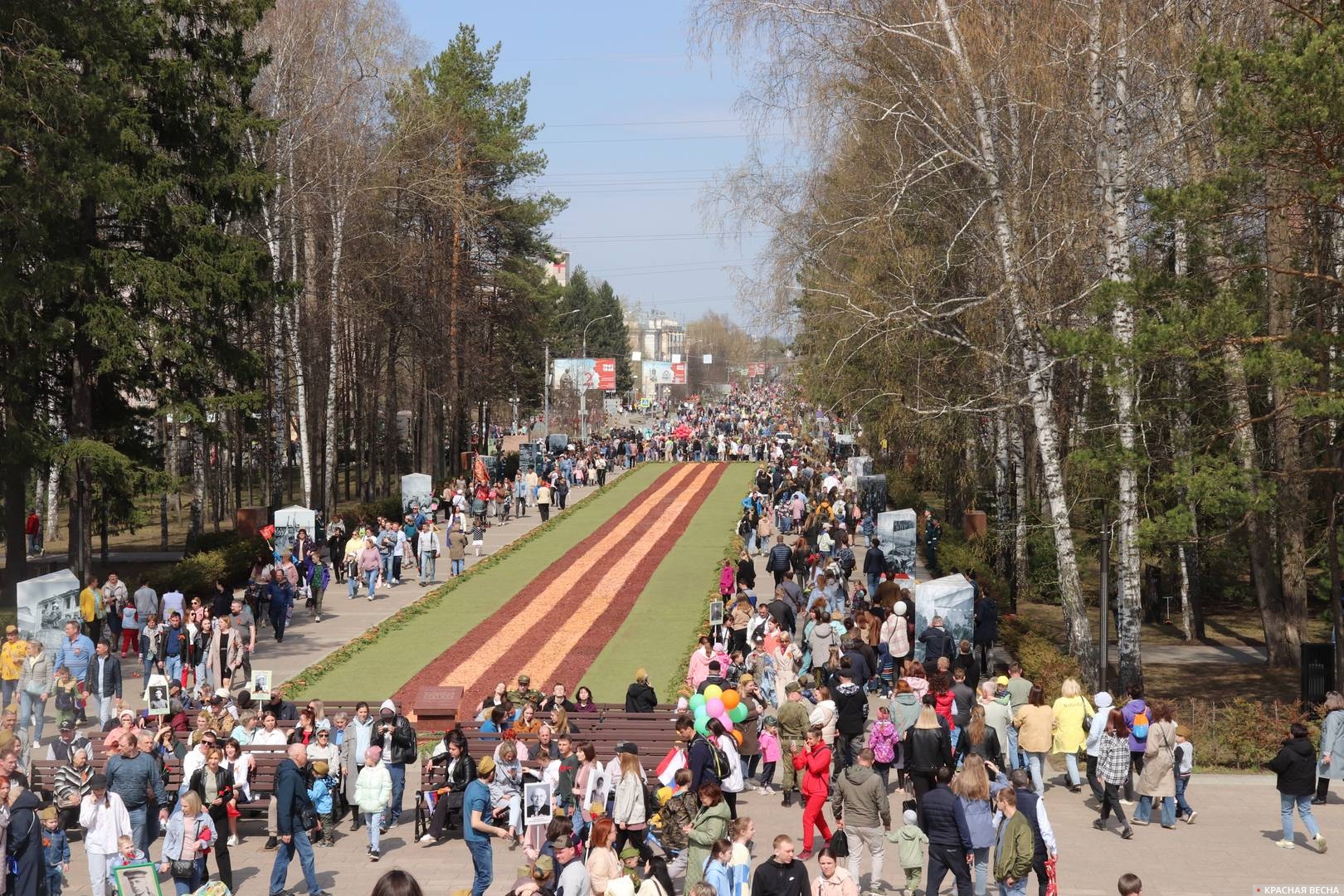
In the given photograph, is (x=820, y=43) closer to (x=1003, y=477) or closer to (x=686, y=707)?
(x=686, y=707)

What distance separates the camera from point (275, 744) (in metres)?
17.4

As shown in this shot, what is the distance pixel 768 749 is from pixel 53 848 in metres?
8.09

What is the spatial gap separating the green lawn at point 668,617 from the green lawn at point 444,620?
3.27 m

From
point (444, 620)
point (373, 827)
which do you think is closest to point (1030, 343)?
point (373, 827)

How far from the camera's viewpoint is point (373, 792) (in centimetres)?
1529

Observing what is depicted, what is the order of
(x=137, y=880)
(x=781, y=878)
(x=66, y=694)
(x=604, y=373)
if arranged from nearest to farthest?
1. (x=781, y=878)
2. (x=137, y=880)
3. (x=66, y=694)
4. (x=604, y=373)

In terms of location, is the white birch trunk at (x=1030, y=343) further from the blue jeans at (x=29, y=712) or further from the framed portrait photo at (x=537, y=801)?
the blue jeans at (x=29, y=712)

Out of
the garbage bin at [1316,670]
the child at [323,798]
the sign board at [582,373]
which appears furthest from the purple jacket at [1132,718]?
the sign board at [582,373]

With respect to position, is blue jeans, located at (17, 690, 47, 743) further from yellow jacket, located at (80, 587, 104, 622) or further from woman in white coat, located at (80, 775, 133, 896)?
woman in white coat, located at (80, 775, 133, 896)

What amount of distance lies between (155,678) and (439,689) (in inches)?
158

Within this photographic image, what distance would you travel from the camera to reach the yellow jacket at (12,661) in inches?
845

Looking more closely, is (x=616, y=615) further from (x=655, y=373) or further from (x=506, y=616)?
(x=655, y=373)

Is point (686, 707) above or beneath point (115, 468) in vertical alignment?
beneath

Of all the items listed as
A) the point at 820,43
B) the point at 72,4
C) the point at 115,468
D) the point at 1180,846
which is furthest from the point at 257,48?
the point at 1180,846
